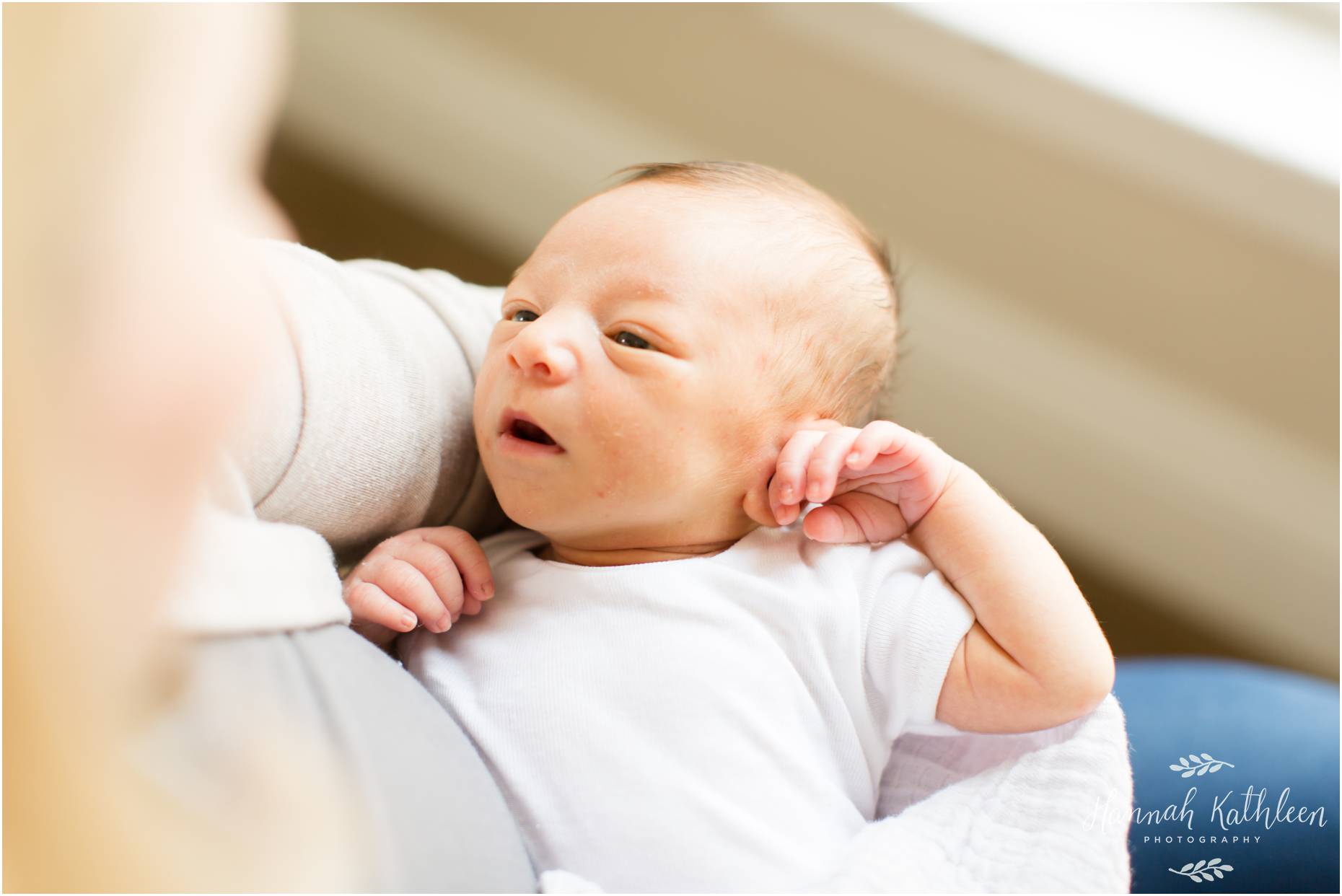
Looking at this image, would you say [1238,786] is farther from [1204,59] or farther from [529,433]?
[1204,59]

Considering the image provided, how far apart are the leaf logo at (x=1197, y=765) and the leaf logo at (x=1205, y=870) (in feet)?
0.23

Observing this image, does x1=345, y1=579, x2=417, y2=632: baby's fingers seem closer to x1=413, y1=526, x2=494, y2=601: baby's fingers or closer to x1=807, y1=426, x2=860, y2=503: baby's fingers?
x1=413, y1=526, x2=494, y2=601: baby's fingers

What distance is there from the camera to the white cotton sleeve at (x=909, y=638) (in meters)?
0.69

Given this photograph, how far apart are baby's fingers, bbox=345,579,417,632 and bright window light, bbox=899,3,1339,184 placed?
1097mm

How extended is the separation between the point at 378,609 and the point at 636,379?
226mm

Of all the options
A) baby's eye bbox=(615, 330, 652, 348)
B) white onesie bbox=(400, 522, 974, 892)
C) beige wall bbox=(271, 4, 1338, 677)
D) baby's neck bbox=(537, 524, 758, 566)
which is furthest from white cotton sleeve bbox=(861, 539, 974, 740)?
beige wall bbox=(271, 4, 1338, 677)

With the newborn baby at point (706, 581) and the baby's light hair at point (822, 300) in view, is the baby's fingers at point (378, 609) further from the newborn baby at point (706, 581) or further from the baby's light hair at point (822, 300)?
the baby's light hair at point (822, 300)

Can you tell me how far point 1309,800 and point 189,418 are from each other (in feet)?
2.92

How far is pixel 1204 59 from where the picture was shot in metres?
1.32

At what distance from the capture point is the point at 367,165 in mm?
1911

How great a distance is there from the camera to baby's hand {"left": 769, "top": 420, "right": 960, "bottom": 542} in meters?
0.69

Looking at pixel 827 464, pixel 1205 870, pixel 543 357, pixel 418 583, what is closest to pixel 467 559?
pixel 418 583

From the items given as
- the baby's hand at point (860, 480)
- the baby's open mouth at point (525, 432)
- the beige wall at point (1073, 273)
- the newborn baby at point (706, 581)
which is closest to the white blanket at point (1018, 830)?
the newborn baby at point (706, 581)

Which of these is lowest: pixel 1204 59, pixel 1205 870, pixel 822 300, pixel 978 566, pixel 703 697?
pixel 1205 870
